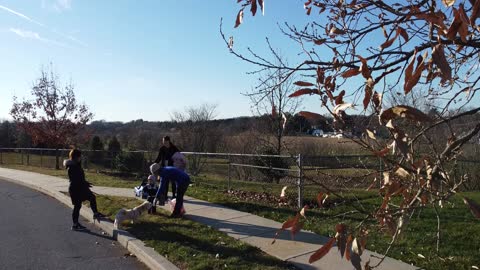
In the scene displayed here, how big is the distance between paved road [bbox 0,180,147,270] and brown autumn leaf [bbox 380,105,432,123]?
5.80m

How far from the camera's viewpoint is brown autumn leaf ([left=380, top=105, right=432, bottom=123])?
71.9 inches

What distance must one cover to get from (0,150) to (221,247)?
35.6m

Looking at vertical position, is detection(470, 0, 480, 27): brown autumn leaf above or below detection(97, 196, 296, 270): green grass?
above

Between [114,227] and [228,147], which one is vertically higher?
[228,147]

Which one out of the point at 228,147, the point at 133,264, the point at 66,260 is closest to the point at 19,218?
the point at 66,260

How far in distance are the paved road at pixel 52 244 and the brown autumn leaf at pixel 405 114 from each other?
580 cm

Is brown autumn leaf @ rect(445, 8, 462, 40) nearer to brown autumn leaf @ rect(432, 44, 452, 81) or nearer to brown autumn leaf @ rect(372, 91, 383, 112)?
brown autumn leaf @ rect(432, 44, 452, 81)

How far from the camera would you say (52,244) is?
27.7ft

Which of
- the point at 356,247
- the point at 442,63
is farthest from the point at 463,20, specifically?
the point at 356,247

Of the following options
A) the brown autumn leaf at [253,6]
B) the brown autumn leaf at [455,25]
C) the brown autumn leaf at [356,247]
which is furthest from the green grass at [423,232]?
the brown autumn leaf at [455,25]

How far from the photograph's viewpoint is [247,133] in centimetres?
2684

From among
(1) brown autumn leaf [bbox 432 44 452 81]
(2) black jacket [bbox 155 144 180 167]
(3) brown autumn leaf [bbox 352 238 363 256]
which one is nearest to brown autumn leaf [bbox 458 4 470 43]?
(1) brown autumn leaf [bbox 432 44 452 81]

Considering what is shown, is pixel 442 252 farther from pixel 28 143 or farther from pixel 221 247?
pixel 28 143

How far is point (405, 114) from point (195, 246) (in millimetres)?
5995
